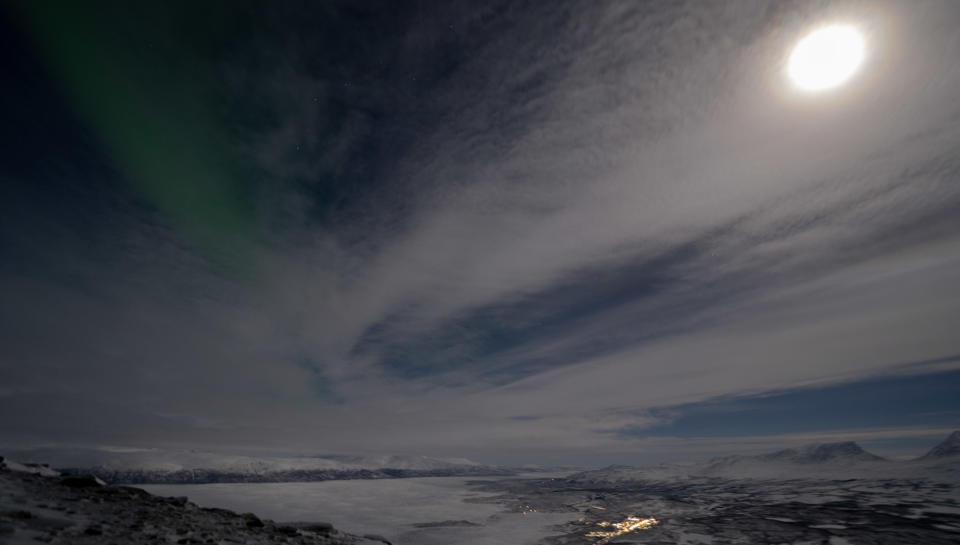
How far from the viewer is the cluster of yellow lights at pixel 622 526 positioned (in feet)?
123

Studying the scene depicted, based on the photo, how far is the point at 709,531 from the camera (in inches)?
1582

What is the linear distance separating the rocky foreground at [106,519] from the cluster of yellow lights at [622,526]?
91.7 feet

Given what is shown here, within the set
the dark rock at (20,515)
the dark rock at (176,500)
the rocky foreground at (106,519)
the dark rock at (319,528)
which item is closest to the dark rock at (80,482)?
the rocky foreground at (106,519)

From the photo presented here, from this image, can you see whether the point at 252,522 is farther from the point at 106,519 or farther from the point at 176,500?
the point at 106,519

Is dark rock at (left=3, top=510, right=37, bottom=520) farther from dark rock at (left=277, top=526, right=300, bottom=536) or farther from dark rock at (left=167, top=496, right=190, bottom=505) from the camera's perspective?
dark rock at (left=277, top=526, right=300, bottom=536)

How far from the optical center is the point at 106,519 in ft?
41.8

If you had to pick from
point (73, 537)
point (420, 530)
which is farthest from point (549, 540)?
point (73, 537)

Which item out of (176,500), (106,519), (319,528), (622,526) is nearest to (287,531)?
(319,528)

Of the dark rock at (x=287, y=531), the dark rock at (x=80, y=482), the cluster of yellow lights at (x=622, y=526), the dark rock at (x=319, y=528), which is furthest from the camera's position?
the cluster of yellow lights at (x=622, y=526)

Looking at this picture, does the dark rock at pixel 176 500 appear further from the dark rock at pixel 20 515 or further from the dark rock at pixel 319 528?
the dark rock at pixel 20 515

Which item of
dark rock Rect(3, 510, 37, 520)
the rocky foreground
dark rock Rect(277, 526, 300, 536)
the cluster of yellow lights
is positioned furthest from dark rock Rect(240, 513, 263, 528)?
the cluster of yellow lights

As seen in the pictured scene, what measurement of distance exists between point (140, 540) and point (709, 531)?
51085mm

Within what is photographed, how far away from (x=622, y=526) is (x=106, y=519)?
163 feet

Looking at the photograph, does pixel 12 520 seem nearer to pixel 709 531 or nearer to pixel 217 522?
pixel 217 522
